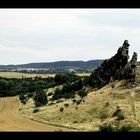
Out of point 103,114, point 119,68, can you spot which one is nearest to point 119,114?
point 103,114

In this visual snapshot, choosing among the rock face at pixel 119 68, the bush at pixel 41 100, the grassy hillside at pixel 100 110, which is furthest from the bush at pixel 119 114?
the bush at pixel 41 100

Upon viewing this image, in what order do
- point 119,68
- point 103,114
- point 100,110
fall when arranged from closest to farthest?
1. point 103,114
2. point 100,110
3. point 119,68

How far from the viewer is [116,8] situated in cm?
362

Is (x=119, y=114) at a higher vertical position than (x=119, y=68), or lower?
lower

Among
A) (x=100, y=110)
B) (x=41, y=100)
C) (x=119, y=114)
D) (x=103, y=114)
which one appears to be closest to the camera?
(x=119, y=114)

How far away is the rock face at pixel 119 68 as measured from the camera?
5628 cm

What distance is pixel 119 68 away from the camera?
200 ft

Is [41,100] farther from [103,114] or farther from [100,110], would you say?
[103,114]

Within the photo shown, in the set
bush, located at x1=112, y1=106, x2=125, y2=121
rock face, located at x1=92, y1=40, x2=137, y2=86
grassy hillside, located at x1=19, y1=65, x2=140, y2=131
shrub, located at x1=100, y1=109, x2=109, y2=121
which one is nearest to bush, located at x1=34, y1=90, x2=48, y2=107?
grassy hillside, located at x1=19, y1=65, x2=140, y2=131

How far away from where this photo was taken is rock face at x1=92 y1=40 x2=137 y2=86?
56281mm

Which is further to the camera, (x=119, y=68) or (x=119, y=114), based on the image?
(x=119, y=68)

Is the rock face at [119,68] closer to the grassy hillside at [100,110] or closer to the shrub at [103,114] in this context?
the grassy hillside at [100,110]
